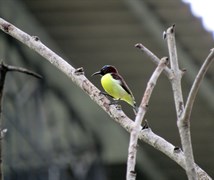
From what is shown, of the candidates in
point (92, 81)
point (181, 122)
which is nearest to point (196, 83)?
point (181, 122)

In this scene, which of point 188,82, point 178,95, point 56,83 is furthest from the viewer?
point 56,83

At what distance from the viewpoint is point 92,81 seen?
21.8 ft

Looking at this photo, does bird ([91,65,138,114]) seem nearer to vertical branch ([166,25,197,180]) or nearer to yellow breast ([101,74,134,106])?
yellow breast ([101,74,134,106])

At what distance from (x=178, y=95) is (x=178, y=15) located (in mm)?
4142

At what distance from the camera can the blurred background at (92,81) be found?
5.64 meters

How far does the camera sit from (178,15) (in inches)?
208

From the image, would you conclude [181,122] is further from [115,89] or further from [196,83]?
[115,89]

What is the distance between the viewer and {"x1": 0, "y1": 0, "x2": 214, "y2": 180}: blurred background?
5645mm

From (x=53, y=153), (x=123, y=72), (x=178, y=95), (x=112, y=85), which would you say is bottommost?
(x=178, y=95)

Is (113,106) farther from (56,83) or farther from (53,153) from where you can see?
(56,83)

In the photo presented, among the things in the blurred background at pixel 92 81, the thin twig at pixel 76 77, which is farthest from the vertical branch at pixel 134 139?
the blurred background at pixel 92 81

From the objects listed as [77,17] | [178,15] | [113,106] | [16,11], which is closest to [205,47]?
[178,15]

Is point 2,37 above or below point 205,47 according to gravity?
above

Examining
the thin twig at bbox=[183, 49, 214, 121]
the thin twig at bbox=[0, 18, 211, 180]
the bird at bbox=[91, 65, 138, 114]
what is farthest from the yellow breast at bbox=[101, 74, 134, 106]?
the thin twig at bbox=[183, 49, 214, 121]
